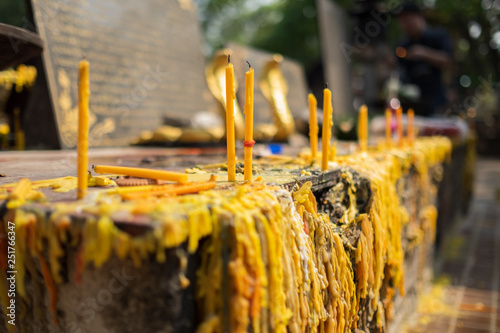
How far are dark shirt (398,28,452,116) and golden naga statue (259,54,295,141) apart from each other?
2.76 meters

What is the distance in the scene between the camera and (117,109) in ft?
13.6

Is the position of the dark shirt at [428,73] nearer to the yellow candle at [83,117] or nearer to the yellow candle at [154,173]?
the yellow candle at [154,173]

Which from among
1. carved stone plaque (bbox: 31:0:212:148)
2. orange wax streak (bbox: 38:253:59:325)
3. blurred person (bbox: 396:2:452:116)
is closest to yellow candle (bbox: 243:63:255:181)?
orange wax streak (bbox: 38:253:59:325)

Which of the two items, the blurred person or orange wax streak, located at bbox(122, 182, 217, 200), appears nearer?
orange wax streak, located at bbox(122, 182, 217, 200)

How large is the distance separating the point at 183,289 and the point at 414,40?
5.87 meters

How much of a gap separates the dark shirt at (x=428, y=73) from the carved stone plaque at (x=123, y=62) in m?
2.89

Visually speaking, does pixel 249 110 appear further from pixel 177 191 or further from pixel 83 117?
pixel 83 117

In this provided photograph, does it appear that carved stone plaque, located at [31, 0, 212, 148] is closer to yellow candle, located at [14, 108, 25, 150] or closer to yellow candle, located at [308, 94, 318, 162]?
yellow candle, located at [14, 108, 25, 150]

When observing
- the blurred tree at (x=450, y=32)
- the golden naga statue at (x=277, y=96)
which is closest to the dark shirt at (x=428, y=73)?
the golden naga statue at (x=277, y=96)

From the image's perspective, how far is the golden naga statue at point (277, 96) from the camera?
3736 millimetres

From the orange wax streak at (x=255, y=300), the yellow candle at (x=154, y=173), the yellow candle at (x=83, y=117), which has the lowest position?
the orange wax streak at (x=255, y=300)

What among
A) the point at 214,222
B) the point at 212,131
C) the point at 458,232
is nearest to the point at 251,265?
the point at 214,222

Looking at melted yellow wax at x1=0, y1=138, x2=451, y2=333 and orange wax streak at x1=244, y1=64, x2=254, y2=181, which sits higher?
orange wax streak at x1=244, y1=64, x2=254, y2=181

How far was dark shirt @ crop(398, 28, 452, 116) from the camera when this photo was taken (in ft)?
18.7
